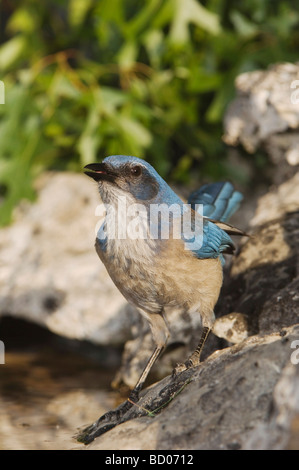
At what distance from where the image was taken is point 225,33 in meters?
7.10

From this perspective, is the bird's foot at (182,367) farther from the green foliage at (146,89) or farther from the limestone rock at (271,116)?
the green foliage at (146,89)

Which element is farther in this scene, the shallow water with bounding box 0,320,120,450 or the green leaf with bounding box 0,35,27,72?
the green leaf with bounding box 0,35,27,72

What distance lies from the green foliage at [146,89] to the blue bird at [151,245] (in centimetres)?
287

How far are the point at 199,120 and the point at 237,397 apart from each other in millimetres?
4936

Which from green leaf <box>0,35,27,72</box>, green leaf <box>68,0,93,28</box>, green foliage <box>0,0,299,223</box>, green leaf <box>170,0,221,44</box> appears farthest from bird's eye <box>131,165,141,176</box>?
green leaf <box>0,35,27,72</box>

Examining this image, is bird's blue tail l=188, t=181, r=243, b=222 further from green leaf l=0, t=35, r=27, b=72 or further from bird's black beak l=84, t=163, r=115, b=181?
green leaf l=0, t=35, r=27, b=72

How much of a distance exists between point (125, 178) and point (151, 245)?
430mm

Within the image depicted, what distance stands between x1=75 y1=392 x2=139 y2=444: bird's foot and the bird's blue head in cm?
119

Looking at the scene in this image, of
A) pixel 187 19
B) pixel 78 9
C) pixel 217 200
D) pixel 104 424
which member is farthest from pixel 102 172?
pixel 78 9

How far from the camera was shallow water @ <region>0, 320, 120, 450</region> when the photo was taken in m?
4.24

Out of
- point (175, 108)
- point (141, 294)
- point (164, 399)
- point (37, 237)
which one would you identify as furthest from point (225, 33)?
point (164, 399)

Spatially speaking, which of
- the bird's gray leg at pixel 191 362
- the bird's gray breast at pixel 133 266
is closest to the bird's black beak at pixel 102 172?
the bird's gray breast at pixel 133 266

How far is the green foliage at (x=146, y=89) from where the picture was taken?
7.05 meters

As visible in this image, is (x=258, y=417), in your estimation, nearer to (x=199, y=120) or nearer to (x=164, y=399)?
(x=164, y=399)
